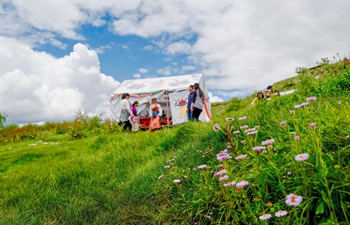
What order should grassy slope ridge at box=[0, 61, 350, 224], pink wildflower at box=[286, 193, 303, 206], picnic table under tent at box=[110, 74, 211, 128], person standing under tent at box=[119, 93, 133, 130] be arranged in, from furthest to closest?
picnic table under tent at box=[110, 74, 211, 128], person standing under tent at box=[119, 93, 133, 130], grassy slope ridge at box=[0, 61, 350, 224], pink wildflower at box=[286, 193, 303, 206]

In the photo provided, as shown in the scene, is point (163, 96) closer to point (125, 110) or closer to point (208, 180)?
point (125, 110)

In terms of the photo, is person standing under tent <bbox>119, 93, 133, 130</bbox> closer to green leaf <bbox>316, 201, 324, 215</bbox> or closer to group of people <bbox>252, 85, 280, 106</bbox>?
group of people <bbox>252, 85, 280, 106</bbox>

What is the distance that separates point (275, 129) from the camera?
342cm

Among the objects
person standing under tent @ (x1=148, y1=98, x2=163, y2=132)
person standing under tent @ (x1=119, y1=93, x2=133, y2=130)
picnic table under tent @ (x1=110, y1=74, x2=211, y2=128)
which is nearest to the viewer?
person standing under tent @ (x1=119, y1=93, x2=133, y2=130)

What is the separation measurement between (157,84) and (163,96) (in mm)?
1077

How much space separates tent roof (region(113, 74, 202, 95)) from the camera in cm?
1970

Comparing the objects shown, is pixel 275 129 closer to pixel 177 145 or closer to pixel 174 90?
pixel 177 145

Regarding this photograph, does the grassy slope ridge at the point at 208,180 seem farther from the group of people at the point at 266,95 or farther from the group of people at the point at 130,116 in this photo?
the group of people at the point at 130,116

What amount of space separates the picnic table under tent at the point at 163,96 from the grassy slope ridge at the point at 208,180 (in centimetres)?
1304

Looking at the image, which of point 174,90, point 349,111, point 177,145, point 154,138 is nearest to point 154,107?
point 174,90

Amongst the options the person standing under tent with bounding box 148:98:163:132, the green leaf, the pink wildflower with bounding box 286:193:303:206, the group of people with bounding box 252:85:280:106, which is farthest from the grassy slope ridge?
the person standing under tent with bounding box 148:98:163:132

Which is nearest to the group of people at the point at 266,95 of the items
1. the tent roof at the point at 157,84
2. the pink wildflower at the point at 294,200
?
the pink wildflower at the point at 294,200

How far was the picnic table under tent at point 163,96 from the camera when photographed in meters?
19.4

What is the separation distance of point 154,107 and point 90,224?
40.3 ft
